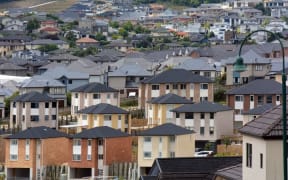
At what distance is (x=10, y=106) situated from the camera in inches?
2026

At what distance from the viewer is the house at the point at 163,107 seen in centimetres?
4619

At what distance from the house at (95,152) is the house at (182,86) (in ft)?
39.7

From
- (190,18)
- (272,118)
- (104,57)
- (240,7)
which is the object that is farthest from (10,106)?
(240,7)

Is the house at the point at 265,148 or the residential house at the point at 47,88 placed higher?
the house at the point at 265,148

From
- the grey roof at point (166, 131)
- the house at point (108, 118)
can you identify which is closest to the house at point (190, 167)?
the grey roof at point (166, 131)

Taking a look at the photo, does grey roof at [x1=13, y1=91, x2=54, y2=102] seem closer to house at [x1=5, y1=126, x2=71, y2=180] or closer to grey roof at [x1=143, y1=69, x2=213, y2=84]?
grey roof at [x1=143, y1=69, x2=213, y2=84]

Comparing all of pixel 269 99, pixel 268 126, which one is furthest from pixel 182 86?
pixel 268 126

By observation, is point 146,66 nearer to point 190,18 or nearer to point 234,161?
point 234,161

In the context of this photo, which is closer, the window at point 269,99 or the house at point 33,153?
the house at point 33,153

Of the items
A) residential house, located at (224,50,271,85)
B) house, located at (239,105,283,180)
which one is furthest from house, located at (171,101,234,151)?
house, located at (239,105,283,180)

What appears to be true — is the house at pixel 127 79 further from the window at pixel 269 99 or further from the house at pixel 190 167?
the house at pixel 190 167

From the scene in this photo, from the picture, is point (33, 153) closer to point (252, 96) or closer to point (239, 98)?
point (239, 98)

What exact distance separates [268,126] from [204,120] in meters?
29.5

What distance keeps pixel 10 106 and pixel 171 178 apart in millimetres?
31966
